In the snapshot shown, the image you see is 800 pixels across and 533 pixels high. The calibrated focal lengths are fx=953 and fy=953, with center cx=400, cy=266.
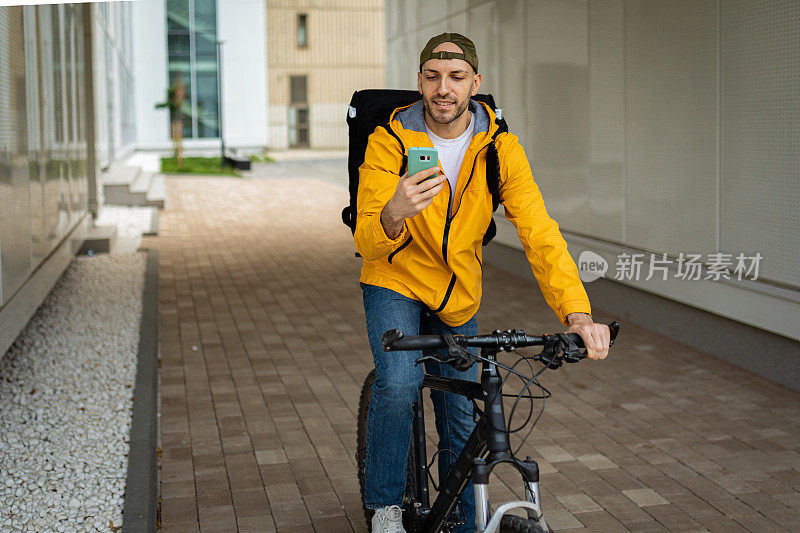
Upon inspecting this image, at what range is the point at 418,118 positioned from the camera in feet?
10.3

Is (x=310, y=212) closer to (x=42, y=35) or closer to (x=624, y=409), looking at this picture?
(x=42, y=35)

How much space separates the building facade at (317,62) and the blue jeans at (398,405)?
47754 mm

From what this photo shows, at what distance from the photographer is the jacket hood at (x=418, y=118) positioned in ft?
10.2

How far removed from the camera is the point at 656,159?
26.0ft

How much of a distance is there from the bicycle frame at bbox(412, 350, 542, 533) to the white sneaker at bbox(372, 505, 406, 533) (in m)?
0.14

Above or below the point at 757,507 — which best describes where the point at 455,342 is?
above

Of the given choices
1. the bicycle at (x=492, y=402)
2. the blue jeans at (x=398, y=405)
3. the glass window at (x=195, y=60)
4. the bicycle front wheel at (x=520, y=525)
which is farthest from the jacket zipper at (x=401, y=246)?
the glass window at (x=195, y=60)

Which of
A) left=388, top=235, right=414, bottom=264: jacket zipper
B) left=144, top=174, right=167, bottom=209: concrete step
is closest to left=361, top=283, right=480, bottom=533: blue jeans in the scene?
left=388, top=235, right=414, bottom=264: jacket zipper

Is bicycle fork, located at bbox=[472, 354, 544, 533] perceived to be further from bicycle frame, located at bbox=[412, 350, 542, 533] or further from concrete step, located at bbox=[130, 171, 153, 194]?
concrete step, located at bbox=[130, 171, 153, 194]

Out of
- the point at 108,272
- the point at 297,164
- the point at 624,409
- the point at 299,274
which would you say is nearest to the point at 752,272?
the point at 624,409

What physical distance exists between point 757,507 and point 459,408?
6.11 feet

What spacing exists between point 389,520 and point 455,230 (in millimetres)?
1034

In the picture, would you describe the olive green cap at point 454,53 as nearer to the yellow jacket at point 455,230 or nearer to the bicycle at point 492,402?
the yellow jacket at point 455,230
